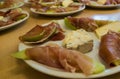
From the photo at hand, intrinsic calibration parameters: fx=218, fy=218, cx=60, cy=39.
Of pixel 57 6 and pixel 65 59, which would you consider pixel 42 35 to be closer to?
pixel 65 59

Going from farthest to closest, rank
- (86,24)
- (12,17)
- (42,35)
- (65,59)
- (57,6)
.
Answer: (57,6) → (12,17) → (86,24) → (42,35) → (65,59)

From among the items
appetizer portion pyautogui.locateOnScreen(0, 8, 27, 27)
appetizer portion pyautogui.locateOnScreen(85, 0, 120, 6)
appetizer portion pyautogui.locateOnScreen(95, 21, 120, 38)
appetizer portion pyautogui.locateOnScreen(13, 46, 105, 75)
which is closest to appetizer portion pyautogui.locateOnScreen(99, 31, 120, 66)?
appetizer portion pyautogui.locateOnScreen(13, 46, 105, 75)

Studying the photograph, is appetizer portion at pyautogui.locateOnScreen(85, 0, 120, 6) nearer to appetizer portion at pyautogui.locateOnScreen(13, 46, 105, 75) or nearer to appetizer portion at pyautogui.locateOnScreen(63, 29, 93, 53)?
appetizer portion at pyautogui.locateOnScreen(63, 29, 93, 53)

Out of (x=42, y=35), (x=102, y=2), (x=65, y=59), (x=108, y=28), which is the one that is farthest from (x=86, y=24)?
(x=102, y=2)

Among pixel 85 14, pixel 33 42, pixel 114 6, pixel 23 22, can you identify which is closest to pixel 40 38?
pixel 33 42

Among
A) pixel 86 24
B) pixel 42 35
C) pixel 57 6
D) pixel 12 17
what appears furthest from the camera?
pixel 57 6

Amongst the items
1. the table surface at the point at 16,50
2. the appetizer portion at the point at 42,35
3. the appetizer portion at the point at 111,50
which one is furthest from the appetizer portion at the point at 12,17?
the appetizer portion at the point at 111,50
